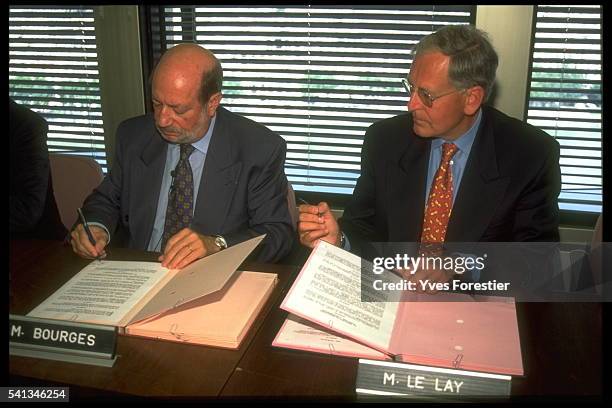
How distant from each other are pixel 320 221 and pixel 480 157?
61 cm

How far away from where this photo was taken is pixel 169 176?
1.79m

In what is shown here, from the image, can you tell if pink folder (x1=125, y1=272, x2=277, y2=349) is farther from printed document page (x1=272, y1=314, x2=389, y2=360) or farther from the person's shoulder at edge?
the person's shoulder at edge

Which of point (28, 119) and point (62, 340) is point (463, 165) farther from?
point (28, 119)

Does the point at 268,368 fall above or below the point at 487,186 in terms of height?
below

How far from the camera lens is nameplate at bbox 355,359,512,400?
2.90 feet

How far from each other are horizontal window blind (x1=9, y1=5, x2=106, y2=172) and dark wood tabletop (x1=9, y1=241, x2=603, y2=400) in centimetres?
165

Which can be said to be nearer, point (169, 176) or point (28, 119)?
point (28, 119)

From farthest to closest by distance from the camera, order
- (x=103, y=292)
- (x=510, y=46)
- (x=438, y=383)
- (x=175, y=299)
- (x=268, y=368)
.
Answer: (x=510, y=46), (x=103, y=292), (x=175, y=299), (x=268, y=368), (x=438, y=383)

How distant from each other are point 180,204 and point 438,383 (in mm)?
1091

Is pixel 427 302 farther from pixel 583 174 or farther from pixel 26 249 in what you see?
pixel 583 174

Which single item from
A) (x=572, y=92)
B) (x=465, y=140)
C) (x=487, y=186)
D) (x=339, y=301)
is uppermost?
(x=572, y=92)

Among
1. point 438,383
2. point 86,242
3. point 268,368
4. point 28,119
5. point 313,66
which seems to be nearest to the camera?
point 438,383

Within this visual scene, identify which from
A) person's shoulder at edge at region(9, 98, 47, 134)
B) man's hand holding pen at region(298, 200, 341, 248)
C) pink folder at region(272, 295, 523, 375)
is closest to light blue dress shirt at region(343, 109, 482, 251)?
man's hand holding pen at region(298, 200, 341, 248)

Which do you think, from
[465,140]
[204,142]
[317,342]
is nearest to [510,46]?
[465,140]
